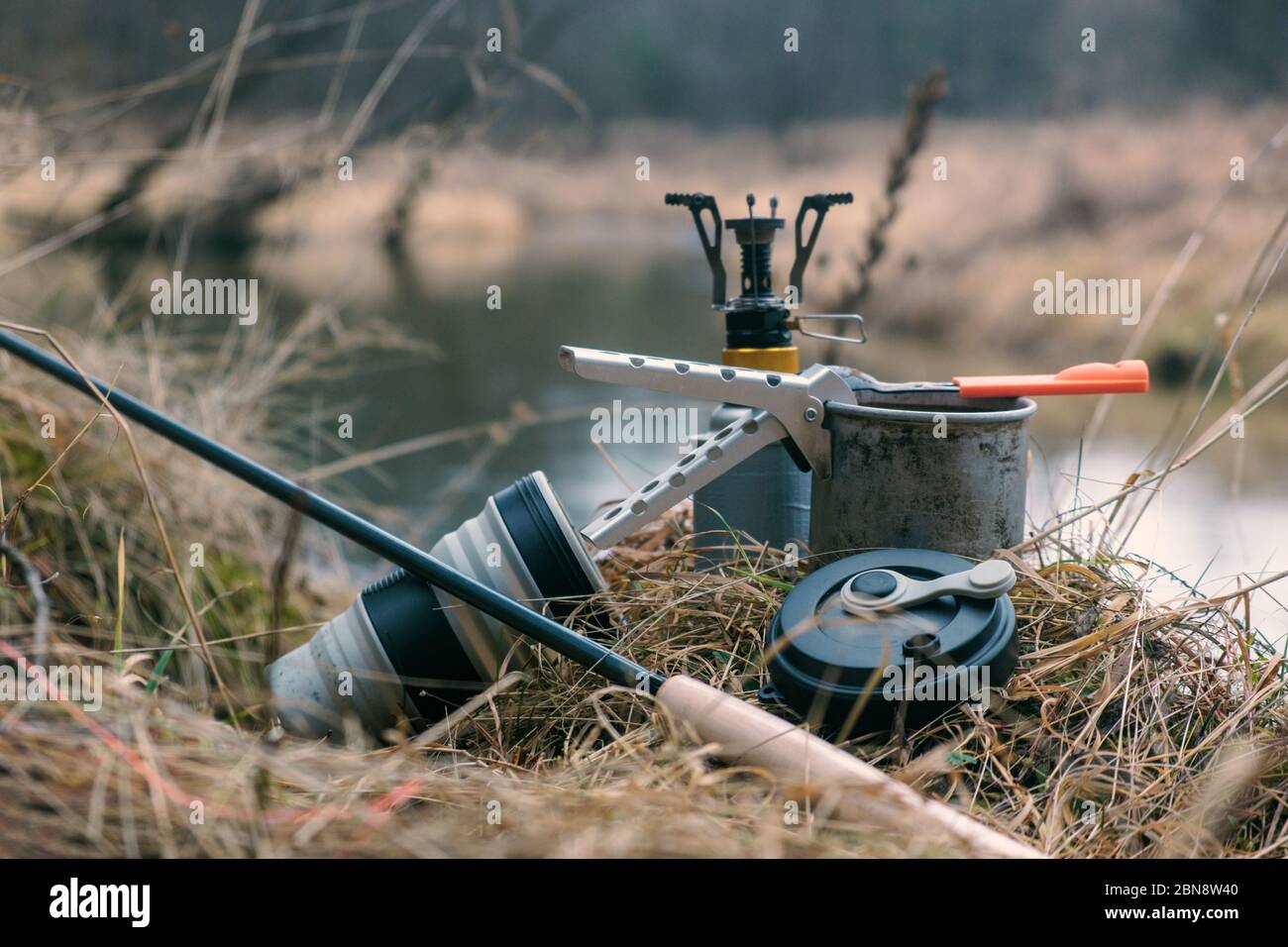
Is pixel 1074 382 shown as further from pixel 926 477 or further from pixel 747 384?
pixel 747 384

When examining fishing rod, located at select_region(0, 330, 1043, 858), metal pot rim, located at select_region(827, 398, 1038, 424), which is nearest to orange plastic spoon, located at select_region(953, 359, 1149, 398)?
metal pot rim, located at select_region(827, 398, 1038, 424)

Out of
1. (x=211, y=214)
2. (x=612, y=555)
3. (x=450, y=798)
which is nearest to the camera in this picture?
(x=450, y=798)

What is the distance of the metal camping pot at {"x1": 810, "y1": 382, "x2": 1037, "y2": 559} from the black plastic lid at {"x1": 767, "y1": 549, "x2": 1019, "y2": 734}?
12cm

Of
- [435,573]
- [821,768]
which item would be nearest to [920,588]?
[821,768]

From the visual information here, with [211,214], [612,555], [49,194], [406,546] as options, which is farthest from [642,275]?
[406,546]

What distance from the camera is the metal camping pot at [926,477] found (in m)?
1.03

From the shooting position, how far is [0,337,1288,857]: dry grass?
2.33 feet

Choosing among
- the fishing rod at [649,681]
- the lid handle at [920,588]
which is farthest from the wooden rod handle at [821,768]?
the lid handle at [920,588]

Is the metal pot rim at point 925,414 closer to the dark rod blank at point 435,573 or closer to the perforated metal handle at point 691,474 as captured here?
the perforated metal handle at point 691,474

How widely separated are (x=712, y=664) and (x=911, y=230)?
378 centimetres

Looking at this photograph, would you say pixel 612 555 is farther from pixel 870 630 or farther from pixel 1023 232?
pixel 1023 232

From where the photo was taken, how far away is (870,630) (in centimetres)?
92

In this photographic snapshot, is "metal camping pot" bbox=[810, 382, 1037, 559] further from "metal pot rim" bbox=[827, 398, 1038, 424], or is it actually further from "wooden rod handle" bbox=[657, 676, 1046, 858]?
"wooden rod handle" bbox=[657, 676, 1046, 858]

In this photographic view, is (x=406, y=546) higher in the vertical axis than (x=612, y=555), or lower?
higher
